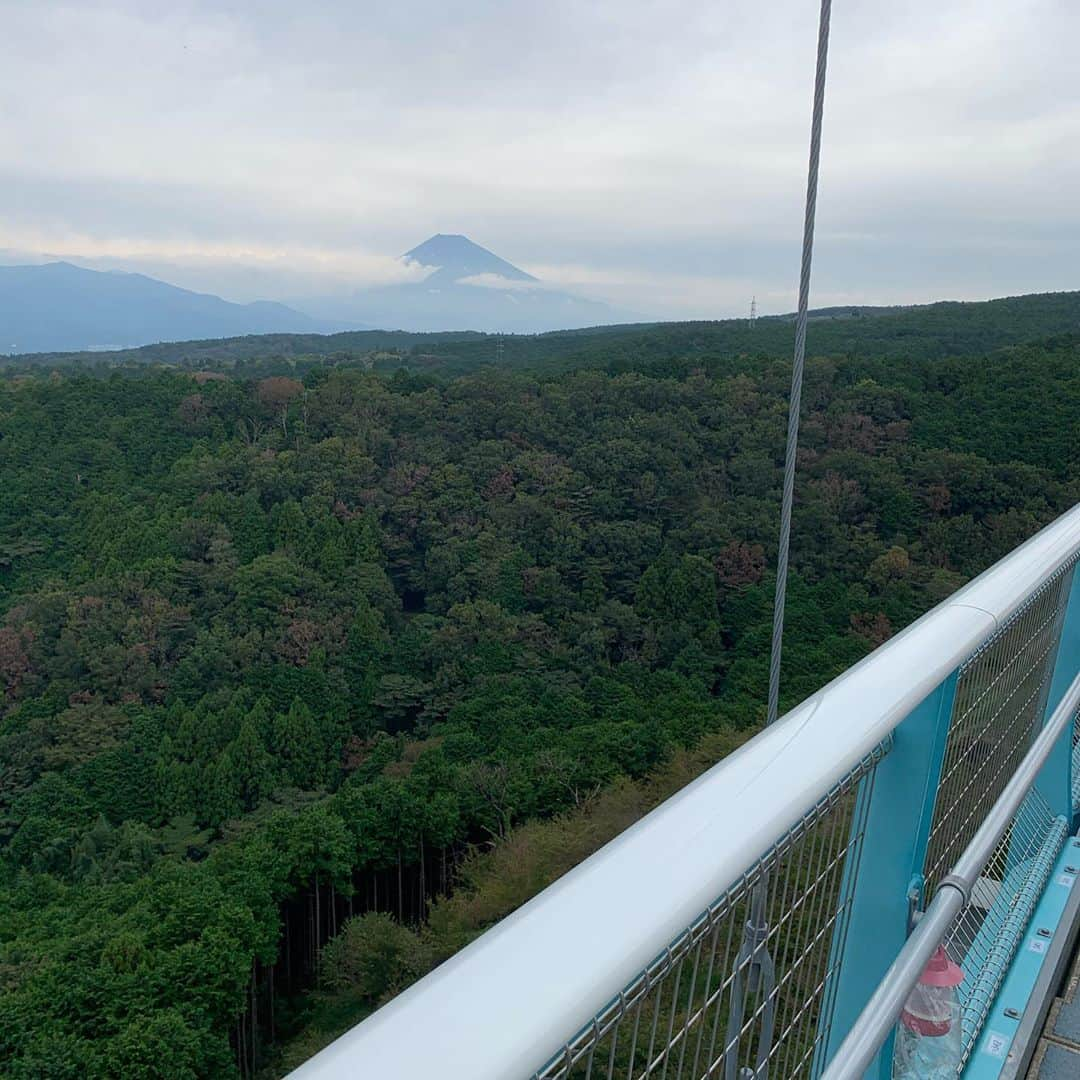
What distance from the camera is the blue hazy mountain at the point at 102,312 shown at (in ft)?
217

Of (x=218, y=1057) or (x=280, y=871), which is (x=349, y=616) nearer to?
(x=280, y=871)

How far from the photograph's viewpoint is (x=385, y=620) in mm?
20922

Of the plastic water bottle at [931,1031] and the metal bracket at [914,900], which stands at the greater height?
the metal bracket at [914,900]

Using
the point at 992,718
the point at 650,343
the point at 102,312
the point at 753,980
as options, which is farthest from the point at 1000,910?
the point at 102,312

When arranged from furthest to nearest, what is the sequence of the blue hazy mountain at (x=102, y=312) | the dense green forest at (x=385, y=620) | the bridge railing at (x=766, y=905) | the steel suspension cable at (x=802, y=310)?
the blue hazy mountain at (x=102, y=312) < the dense green forest at (x=385, y=620) < the steel suspension cable at (x=802, y=310) < the bridge railing at (x=766, y=905)

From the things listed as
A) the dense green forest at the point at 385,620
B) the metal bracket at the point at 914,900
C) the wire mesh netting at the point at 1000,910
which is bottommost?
the dense green forest at the point at 385,620

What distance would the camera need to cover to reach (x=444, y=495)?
23.6 meters

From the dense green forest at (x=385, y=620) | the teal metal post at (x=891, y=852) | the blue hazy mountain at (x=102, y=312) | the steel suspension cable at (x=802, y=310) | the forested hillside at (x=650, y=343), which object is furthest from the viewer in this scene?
the blue hazy mountain at (x=102, y=312)

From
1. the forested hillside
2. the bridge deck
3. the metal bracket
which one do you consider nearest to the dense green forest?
the forested hillside

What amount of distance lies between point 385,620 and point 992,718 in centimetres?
2044

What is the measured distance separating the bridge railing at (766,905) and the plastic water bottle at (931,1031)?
48 millimetres

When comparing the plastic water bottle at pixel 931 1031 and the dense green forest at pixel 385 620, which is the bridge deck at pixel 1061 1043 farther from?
the dense green forest at pixel 385 620

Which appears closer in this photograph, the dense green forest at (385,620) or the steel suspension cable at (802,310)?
the steel suspension cable at (802,310)

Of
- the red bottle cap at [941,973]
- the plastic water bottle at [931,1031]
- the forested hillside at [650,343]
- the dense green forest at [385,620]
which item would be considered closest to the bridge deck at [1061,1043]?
the plastic water bottle at [931,1031]
